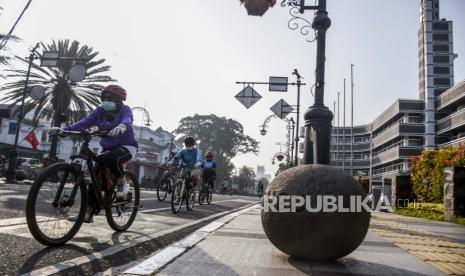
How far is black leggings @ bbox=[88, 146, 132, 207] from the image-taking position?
460 centimetres

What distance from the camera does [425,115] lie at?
2156 inches

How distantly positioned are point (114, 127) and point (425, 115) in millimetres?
57482

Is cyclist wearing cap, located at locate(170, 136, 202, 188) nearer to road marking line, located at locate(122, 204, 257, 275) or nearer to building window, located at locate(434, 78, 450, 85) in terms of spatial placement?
road marking line, located at locate(122, 204, 257, 275)

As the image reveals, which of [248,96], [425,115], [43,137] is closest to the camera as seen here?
[248,96]

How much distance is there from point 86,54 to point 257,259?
2549 cm

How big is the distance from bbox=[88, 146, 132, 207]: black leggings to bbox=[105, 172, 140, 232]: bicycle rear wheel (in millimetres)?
341

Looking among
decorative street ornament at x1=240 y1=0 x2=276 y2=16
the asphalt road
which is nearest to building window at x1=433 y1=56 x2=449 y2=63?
decorative street ornament at x1=240 y1=0 x2=276 y2=16

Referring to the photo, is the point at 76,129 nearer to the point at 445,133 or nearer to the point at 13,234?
the point at 13,234

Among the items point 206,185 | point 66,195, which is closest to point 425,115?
point 206,185

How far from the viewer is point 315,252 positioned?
3354mm

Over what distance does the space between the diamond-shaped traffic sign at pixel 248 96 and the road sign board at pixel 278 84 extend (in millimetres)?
1543

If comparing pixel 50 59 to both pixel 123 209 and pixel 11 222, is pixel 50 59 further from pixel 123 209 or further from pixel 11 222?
pixel 123 209

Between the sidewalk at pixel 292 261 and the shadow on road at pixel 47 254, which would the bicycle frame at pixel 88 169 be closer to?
the shadow on road at pixel 47 254

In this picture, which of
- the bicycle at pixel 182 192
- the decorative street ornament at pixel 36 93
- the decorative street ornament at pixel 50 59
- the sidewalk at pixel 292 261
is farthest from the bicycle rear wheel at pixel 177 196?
the decorative street ornament at pixel 36 93
